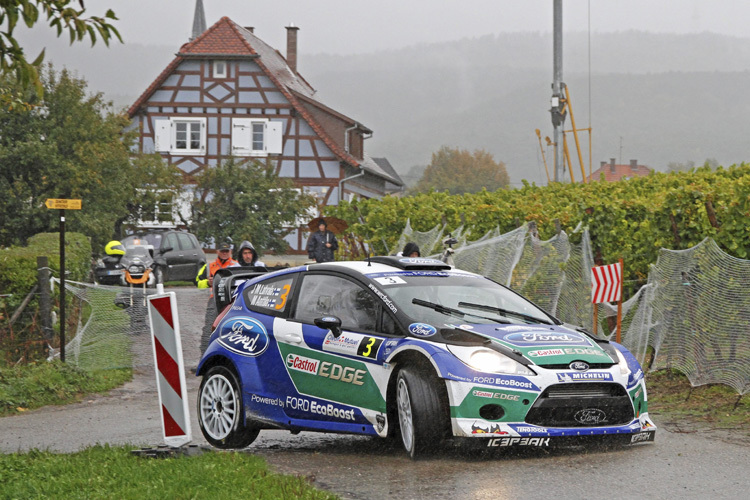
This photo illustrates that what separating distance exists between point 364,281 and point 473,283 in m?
0.95

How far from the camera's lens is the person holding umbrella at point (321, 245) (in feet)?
84.0

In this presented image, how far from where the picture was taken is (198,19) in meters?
110

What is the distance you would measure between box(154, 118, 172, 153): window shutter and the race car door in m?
52.2

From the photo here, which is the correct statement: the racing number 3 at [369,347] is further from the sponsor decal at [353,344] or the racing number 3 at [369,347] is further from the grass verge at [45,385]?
the grass verge at [45,385]

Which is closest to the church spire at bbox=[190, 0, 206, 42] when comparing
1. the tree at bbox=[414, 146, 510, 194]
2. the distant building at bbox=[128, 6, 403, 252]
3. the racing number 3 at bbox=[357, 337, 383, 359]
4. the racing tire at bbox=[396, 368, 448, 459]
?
the distant building at bbox=[128, 6, 403, 252]

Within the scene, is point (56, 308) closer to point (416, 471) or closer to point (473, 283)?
point (473, 283)

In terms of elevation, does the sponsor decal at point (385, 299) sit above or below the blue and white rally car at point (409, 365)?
above

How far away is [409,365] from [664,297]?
205 inches

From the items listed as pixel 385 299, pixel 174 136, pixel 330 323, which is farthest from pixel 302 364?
pixel 174 136

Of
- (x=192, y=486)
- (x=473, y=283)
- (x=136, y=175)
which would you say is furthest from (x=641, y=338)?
(x=136, y=175)

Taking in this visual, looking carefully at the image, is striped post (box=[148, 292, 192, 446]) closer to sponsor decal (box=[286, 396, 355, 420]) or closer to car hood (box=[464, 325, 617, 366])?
sponsor decal (box=[286, 396, 355, 420])

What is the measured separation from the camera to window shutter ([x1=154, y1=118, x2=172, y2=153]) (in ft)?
199

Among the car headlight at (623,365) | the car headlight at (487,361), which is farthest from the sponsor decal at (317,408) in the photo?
the car headlight at (623,365)

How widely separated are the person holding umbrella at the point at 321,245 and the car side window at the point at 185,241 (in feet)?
28.3
